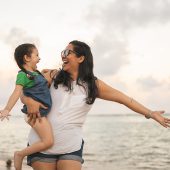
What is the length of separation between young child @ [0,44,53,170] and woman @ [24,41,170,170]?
59mm

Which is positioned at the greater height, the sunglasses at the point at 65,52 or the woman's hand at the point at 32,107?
the sunglasses at the point at 65,52

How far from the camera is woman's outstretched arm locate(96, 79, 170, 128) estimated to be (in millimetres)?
4388

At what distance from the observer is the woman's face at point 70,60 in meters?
4.27

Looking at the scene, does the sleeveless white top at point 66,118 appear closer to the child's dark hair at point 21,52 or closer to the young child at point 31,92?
the young child at point 31,92

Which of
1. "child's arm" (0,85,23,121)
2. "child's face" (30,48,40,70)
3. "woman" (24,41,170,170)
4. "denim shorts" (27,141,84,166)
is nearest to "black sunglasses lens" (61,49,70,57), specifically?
"woman" (24,41,170,170)

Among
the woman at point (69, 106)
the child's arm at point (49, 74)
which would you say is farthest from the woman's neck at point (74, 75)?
the child's arm at point (49, 74)

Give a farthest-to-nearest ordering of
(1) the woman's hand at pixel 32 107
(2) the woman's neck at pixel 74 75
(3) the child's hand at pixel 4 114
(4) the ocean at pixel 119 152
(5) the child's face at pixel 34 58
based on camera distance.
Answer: (4) the ocean at pixel 119 152 → (5) the child's face at pixel 34 58 → (2) the woman's neck at pixel 74 75 → (1) the woman's hand at pixel 32 107 → (3) the child's hand at pixel 4 114

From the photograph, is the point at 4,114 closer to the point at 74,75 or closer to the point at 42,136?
the point at 42,136

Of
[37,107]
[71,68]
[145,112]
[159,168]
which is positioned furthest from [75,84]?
[159,168]

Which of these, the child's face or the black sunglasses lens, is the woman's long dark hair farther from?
the child's face

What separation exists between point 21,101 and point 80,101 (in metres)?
0.56

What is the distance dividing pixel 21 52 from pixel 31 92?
1.43ft

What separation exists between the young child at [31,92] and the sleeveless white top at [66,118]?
69 mm

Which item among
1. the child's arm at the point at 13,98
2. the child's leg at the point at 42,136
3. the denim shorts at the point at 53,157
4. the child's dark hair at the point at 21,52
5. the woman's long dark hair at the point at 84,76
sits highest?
the child's dark hair at the point at 21,52
